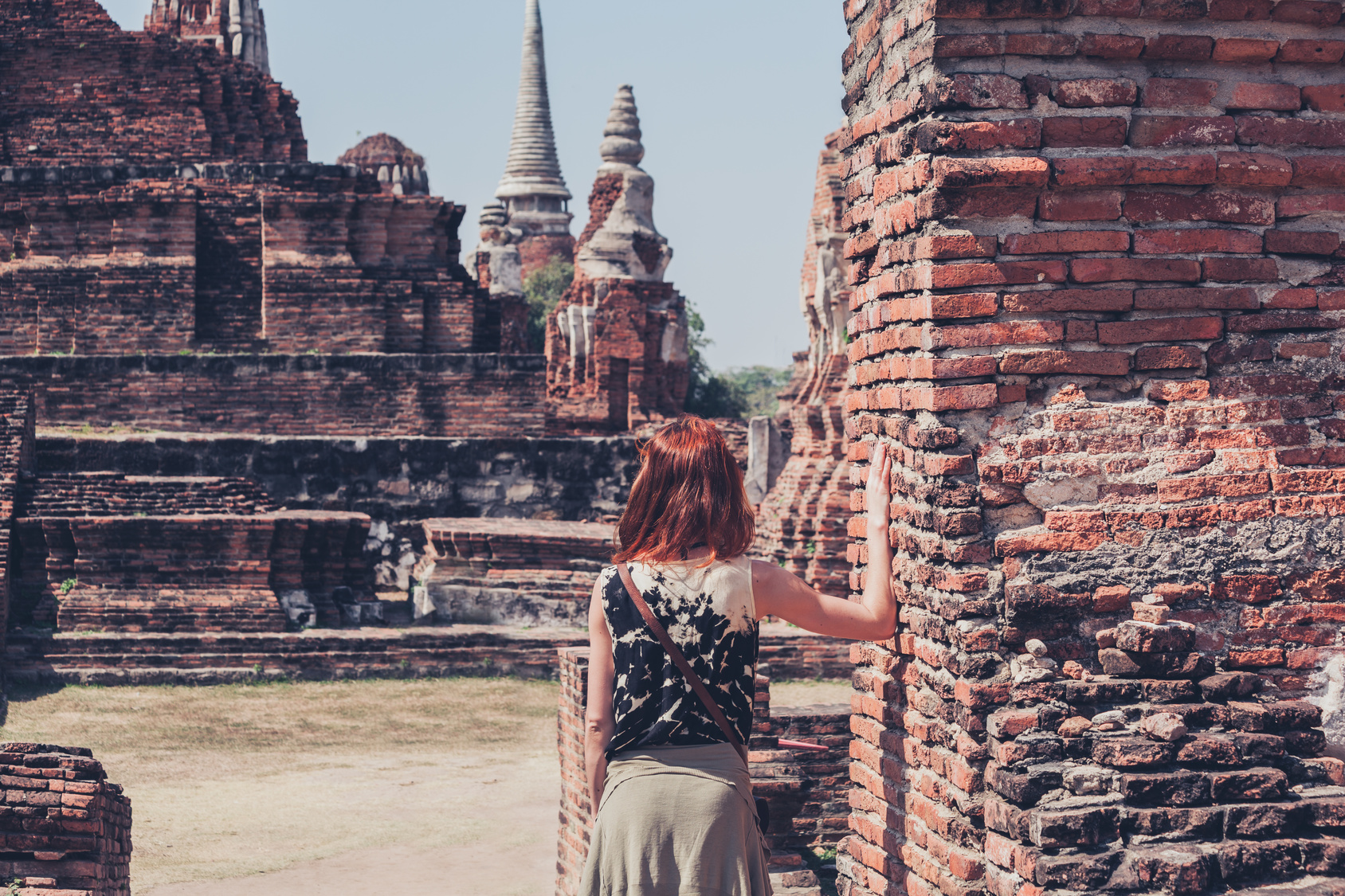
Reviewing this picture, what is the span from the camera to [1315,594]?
2.95 m

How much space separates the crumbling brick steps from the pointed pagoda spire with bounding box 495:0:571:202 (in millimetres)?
33859

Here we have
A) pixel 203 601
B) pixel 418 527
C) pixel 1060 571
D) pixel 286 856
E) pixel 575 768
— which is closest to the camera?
pixel 1060 571

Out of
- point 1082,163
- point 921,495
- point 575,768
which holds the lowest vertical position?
point 575,768

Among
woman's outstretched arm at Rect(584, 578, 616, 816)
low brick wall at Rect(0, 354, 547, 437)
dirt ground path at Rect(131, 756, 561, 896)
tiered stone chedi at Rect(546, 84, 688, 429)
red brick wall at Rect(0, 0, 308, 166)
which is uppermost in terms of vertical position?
red brick wall at Rect(0, 0, 308, 166)

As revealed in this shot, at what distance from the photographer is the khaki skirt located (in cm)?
A: 240

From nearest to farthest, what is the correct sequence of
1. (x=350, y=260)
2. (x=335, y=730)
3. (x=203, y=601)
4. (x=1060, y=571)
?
(x=1060, y=571) → (x=335, y=730) → (x=203, y=601) → (x=350, y=260)

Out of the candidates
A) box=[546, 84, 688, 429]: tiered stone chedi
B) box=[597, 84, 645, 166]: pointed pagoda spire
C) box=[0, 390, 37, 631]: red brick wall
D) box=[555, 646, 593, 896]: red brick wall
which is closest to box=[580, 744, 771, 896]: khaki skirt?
box=[555, 646, 593, 896]: red brick wall

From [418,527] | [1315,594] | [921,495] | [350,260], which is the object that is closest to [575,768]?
[921,495]

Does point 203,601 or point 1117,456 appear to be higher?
point 1117,456

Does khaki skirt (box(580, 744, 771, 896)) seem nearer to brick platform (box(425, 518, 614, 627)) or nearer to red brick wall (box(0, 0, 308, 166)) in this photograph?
brick platform (box(425, 518, 614, 627))

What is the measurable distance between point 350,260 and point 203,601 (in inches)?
237

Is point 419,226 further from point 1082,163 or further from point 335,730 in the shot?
point 1082,163

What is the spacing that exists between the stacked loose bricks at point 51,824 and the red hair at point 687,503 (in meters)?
2.81

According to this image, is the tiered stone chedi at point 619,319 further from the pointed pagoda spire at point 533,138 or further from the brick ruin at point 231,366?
the pointed pagoda spire at point 533,138
